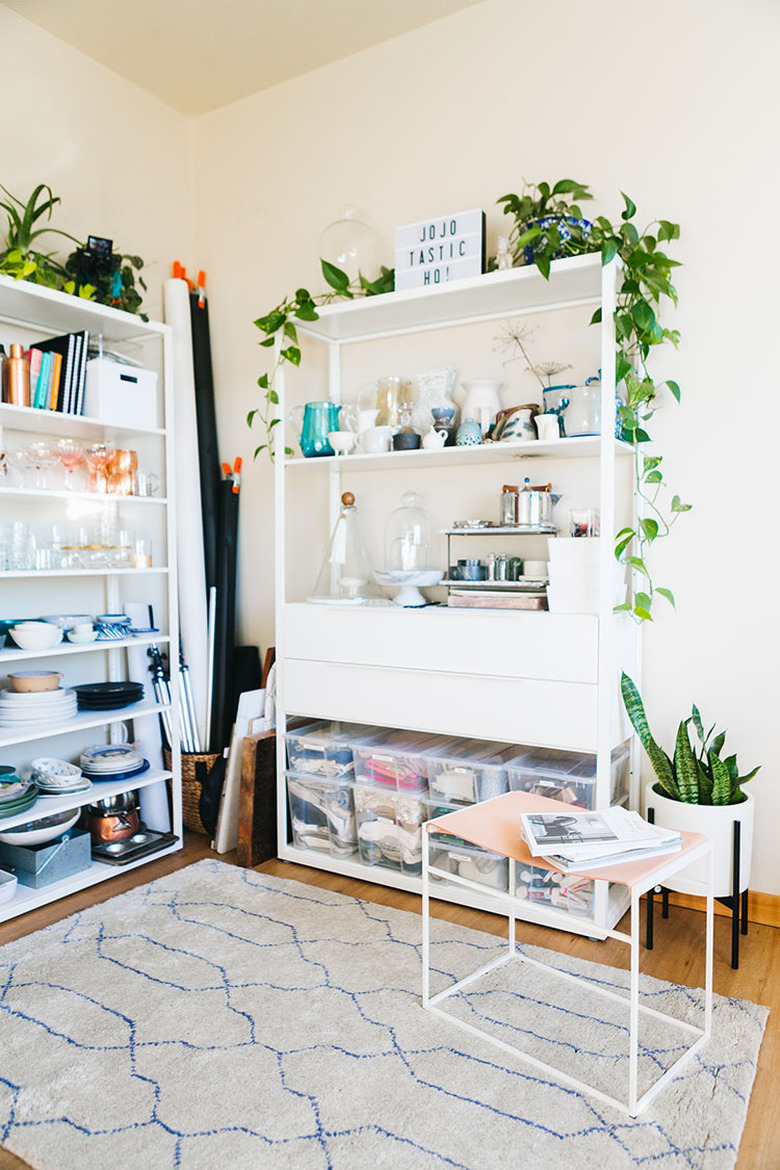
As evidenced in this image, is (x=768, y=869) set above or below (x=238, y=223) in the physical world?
below

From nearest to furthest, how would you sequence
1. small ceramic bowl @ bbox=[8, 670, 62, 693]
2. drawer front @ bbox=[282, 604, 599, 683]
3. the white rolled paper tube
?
1. drawer front @ bbox=[282, 604, 599, 683]
2. small ceramic bowl @ bbox=[8, 670, 62, 693]
3. the white rolled paper tube

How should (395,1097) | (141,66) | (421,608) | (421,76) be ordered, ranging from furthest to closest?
(141,66) → (421,76) → (421,608) → (395,1097)

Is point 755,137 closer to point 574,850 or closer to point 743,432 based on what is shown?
point 743,432

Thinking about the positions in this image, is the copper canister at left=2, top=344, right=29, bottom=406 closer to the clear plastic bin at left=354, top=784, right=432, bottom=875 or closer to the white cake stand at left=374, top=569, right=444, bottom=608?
the white cake stand at left=374, top=569, right=444, bottom=608

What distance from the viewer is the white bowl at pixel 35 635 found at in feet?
8.60

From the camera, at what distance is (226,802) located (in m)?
3.03

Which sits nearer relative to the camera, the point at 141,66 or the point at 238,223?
the point at 141,66

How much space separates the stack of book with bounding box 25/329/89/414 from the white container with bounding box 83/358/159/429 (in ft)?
0.13

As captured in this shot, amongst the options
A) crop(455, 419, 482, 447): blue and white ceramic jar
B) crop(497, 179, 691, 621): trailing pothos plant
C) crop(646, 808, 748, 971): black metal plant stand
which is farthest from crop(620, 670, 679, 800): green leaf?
crop(455, 419, 482, 447): blue and white ceramic jar

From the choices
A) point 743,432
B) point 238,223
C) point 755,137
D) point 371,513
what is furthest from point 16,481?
point 755,137

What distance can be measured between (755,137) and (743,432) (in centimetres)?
86

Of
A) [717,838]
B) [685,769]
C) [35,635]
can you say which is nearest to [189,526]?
[35,635]

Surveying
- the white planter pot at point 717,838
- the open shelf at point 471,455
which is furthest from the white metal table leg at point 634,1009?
the open shelf at point 471,455

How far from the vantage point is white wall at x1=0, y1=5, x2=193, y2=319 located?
2.92 m
